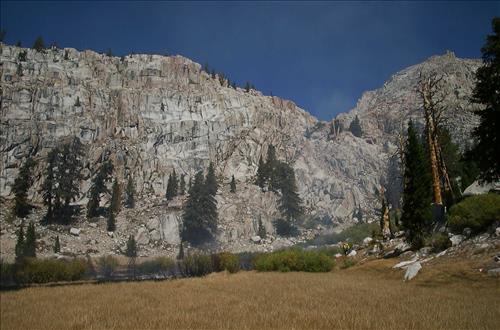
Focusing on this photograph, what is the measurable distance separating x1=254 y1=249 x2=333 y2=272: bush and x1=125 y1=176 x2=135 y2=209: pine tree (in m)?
82.7

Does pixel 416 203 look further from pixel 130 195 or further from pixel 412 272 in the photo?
pixel 130 195

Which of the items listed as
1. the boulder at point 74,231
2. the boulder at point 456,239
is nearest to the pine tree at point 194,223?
the boulder at point 74,231

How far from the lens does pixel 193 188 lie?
11131 centimetres

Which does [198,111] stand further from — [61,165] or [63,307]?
[63,307]

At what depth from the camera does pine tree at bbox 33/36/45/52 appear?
523 ft

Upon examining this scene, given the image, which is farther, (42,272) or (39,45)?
(39,45)

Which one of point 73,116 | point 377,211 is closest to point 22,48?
point 73,116

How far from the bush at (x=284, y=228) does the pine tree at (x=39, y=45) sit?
12724 centimetres

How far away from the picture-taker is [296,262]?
37125 millimetres

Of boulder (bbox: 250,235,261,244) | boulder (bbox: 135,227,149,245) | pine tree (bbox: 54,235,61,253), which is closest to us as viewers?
pine tree (bbox: 54,235,61,253)

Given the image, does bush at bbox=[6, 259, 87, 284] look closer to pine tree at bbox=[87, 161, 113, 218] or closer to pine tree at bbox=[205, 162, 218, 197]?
pine tree at bbox=[87, 161, 113, 218]

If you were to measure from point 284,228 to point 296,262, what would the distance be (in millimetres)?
77864

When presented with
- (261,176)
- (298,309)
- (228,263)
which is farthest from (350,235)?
(298,309)

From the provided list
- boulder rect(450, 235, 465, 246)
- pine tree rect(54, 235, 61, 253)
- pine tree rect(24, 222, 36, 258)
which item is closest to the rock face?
pine tree rect(54, 235, 61, 253)
